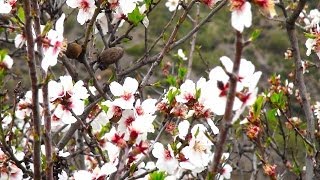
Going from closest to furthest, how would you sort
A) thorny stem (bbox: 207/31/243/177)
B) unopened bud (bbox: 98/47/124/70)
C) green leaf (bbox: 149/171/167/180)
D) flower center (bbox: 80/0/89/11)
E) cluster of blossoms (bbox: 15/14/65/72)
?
thorny stem (bbox: 207/31/243/177)
cluster of blossoms (bbox: 15/14/65/72)
green leaf (bbox: 149/171/167/180)
unopened bud (bbox: 98/47/124/70)
flower center (bbox: 80/0/89/11)

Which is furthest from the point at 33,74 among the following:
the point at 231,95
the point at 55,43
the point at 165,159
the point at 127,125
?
the point at 165,159

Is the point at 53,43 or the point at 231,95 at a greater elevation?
the point at 53,43

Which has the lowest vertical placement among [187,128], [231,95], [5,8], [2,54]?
[231,95]

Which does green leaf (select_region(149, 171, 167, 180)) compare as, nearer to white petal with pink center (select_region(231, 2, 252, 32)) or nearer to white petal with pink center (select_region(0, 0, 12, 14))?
white petal with pink center (select_region(231, 2, 252, 32))

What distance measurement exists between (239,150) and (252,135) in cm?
171

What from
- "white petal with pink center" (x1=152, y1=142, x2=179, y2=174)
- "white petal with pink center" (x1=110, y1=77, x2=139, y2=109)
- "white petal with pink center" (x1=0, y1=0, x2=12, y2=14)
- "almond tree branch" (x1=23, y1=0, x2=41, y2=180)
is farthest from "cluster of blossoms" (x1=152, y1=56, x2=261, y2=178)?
"white petal with pink center" (x1=0, y1=0, x2=12, y2=14)

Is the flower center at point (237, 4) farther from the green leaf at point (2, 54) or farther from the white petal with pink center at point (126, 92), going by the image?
the green leaf at point (2, 54)

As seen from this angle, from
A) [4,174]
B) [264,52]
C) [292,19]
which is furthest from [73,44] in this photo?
[264,52]

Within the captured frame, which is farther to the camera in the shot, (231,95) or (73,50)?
(73,50)

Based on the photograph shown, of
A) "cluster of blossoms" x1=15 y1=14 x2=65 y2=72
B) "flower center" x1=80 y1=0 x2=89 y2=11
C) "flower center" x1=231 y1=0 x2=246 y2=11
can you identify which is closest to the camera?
"flower center" x1=231 y1=0 x2=246 y2=11

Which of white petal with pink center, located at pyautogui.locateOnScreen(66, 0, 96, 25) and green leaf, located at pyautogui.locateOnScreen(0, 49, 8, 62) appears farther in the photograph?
white petal with pink center, located at pyautogui.locateOnScreen(66, 0, 96, 25)

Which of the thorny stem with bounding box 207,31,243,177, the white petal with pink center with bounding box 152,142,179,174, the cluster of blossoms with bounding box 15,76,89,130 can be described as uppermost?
the cluster of blossoms with bounding box 15,76,89,130

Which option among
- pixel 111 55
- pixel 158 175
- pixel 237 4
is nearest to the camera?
pixel 237 4

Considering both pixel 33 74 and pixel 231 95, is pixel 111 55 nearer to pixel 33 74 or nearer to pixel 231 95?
pixel 33 74
